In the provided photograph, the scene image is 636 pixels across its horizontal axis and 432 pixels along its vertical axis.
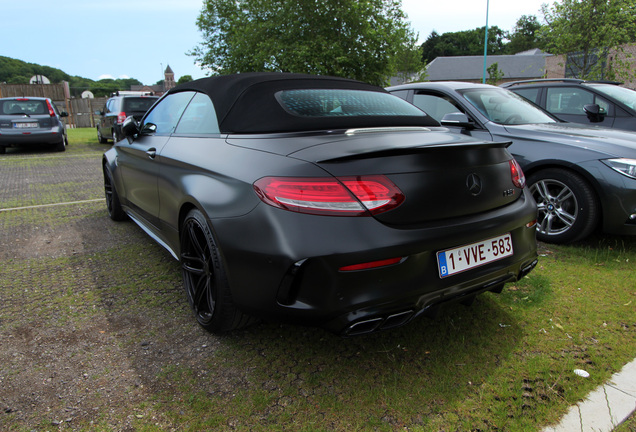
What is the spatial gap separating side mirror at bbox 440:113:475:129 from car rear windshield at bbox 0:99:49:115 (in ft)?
43.2

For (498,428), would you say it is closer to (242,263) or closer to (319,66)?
(242,263)

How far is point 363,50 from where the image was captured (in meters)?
25.7

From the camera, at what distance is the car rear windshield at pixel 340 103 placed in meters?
2.70

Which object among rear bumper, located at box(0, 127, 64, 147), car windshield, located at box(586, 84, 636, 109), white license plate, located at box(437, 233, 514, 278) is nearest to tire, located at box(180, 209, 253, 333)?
white license plate, located at box(437, 233, 514, 278)

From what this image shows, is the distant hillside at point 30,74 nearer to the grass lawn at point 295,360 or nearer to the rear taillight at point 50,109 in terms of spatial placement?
the rear taillight at point 50,109

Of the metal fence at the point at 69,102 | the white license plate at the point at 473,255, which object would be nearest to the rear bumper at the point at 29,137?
the white license plate at the point at 473,255

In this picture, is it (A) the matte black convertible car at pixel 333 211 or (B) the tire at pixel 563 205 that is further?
(B) the tire at pixel 563 205

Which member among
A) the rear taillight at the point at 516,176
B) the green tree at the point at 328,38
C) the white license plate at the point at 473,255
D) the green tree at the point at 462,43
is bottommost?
the white license plate at the point at 473,255

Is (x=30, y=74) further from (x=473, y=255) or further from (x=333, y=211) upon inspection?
(x=473, y=255)

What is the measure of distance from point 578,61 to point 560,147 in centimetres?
1563

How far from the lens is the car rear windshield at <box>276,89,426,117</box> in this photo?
106 inches

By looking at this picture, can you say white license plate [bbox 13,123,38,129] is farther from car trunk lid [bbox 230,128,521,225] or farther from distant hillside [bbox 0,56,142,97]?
distant hillside [bbox 0,56,142,97]

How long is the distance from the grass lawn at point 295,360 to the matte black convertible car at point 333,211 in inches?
13.1

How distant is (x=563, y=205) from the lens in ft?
14.1
